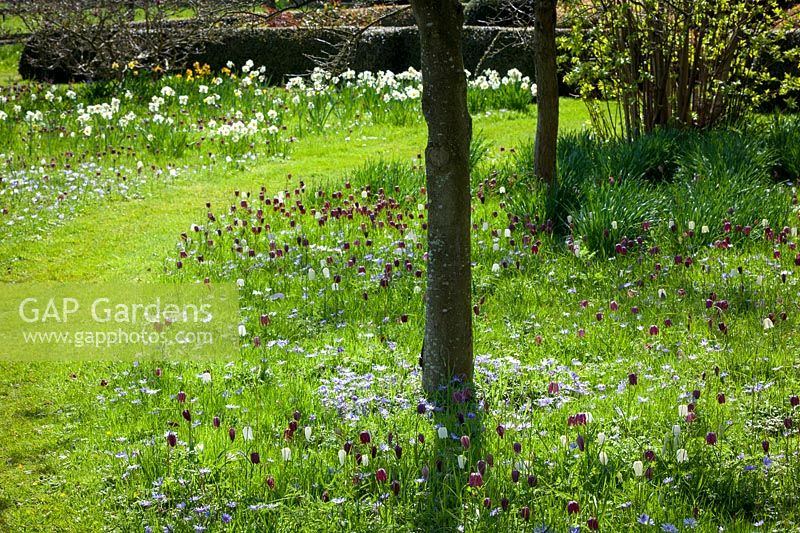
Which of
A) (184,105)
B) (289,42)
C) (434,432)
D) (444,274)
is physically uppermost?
(289,42)

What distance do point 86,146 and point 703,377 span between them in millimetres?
7653

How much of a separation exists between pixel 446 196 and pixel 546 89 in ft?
11.0

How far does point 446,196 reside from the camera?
413cm

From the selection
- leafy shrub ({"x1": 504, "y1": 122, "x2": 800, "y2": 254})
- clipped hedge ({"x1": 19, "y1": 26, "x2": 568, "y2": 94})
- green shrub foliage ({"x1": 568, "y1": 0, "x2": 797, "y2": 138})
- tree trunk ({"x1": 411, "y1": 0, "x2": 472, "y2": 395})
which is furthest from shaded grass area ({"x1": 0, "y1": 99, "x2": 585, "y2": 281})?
clipped hedge ({"x1": 19, "y1": 26, "x2": 568, "y2": 94})

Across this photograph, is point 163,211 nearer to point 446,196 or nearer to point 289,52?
point 446,196

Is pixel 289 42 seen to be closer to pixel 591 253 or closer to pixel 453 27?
pixel 591 253

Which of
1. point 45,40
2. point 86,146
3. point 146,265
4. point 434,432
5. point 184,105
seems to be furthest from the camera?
point 45,40

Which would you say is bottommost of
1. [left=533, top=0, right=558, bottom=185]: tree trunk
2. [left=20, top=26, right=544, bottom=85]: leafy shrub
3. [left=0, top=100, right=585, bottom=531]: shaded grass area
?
[left=0, top=100, right=585, bottom=531]: shaded grass area

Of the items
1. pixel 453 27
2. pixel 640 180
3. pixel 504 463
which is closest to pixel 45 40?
pixel 640 180

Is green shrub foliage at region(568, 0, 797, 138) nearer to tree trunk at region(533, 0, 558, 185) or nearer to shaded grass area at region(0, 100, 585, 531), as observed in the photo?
tree trunk at region(533, 0, 558, 185)

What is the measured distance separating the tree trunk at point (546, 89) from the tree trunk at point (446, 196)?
2.92 metres

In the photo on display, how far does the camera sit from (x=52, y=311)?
20.0 ft

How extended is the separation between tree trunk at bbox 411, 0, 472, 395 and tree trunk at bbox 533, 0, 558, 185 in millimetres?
2923

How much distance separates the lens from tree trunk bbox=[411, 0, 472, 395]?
398 centimetres
